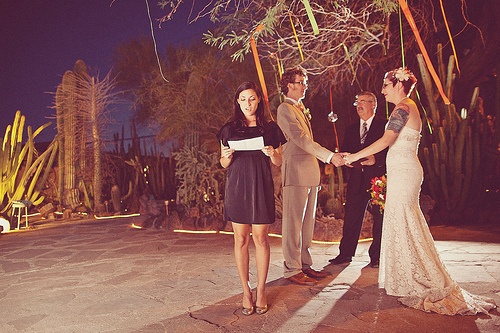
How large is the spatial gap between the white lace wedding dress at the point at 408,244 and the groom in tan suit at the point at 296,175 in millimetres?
653

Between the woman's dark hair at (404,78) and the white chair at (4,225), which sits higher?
the woman's dark hair at (404,78)

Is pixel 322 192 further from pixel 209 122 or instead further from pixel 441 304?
pixel 441 304

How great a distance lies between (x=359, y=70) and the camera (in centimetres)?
1037

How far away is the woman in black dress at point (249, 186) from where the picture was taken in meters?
3.01

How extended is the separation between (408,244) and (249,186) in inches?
53.7

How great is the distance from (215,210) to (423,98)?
5.46 m

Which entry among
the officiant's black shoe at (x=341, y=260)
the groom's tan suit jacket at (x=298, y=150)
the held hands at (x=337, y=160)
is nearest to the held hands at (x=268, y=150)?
the groom's tan suit jacket at (x=298, y=150)

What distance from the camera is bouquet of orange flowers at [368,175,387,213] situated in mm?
4188

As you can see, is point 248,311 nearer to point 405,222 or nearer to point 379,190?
point 405,222

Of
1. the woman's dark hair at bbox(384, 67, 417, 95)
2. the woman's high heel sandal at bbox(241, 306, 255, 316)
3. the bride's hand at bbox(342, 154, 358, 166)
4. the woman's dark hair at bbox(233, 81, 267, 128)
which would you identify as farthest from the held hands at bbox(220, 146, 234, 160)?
the woman's dark hair at bbox(384, 67, 417, 95)

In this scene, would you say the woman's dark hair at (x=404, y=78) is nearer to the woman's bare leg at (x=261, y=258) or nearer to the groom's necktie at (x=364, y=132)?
the groom's necktie at (x=364, y=132)

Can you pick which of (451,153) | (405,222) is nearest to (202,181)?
(451,153)

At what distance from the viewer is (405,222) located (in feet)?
10.6

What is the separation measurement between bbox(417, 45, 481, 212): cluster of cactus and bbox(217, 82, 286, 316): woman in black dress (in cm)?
499
